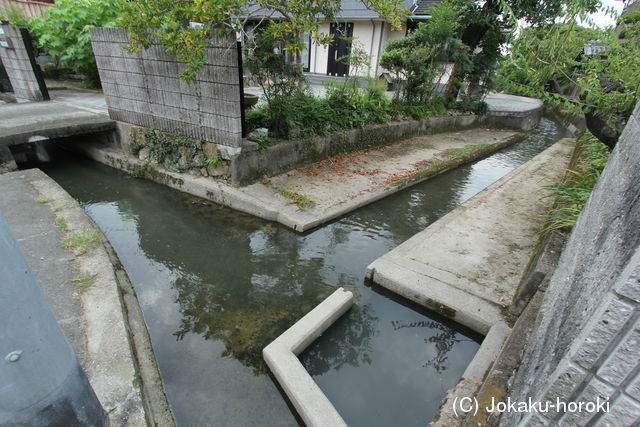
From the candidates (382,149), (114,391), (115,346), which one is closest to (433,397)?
(114,391)

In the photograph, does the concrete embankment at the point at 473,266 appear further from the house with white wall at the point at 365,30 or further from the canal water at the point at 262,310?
the house with white wall at the point at 365,30

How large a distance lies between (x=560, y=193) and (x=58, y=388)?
557cm

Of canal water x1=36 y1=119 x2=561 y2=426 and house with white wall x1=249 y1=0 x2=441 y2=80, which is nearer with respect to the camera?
canal water x1=36 y1=119 x2=561 y2=426

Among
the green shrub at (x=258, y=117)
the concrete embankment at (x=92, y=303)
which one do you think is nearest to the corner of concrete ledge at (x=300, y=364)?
the concrete embankment at (x=92, y=303)

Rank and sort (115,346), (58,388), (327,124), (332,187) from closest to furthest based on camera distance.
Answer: (58,388) < (115,346) < (332,187) < (327,124)

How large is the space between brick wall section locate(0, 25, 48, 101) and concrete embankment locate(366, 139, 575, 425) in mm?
11409

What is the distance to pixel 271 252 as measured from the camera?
4.33m

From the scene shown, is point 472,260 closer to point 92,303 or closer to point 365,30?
point 92,303

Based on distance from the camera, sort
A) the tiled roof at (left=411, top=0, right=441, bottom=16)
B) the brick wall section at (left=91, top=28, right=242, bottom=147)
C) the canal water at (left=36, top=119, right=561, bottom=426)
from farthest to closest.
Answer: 1. the tiled roof at (left=411, top=0, right=441, bottom=16)
2. the brick wall section at (left=91, top=28, right=242, bottom=147)
3. the canal water at (left=36, top=119, right=561, bottom=426)

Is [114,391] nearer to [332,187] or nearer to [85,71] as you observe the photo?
[332,187]

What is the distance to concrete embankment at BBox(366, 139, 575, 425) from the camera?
3035 mm

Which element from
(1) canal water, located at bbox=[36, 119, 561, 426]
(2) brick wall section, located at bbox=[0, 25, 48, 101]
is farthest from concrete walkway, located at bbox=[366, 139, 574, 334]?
(2) brick wall section, located at bbox=[0, 25, 48, 101]

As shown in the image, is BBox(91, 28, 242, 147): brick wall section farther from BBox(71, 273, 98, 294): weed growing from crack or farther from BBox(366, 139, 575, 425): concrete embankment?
BBox(366, 139, 575, 425): concrete embankment

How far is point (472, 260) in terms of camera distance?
3.97m
